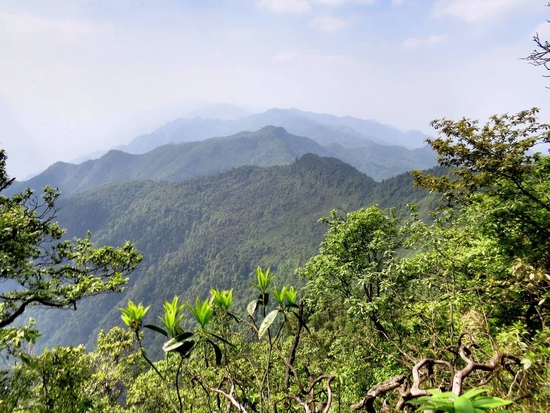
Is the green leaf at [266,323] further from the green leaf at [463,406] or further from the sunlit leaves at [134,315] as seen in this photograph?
the green leaf at [463,406]

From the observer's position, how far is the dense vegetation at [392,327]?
189 centimetres

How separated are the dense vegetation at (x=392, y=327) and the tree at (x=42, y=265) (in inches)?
25.5

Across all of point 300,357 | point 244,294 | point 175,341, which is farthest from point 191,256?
point 175,341

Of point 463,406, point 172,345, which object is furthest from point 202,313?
point 463,406

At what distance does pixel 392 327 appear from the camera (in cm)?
1220

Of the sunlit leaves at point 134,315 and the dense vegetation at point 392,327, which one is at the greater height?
the sunlit leaves at point 134,315

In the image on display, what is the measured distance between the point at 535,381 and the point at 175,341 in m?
2.31

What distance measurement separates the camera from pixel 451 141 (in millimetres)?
14930

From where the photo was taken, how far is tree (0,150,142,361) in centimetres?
732

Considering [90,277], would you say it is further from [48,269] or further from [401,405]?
[401,405]

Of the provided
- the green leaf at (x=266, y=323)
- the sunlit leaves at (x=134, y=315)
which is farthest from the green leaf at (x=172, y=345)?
the green leaf at (x=266, y=323)

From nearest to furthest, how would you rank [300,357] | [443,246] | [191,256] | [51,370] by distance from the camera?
[51,370], [443,246], [300,357], [191,256]

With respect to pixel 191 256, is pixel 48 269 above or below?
above

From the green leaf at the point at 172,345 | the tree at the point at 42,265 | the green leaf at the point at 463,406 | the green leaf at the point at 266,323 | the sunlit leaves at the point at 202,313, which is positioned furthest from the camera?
the tree at the point at 42,265
